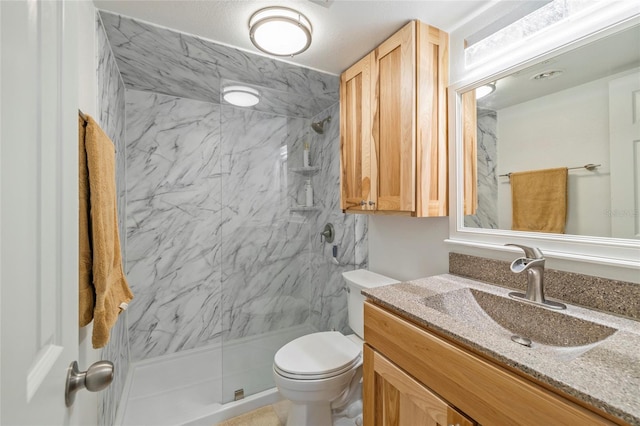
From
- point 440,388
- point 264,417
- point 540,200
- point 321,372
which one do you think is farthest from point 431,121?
point 264,417

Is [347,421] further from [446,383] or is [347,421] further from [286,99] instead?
[286,99]

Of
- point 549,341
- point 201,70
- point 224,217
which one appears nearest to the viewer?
point 549,341

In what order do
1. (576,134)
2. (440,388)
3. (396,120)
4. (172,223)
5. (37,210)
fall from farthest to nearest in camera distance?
(172,223) < (396,120) < (576,134) < (440,388) < (37,210)

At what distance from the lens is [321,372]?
1383 millimetres

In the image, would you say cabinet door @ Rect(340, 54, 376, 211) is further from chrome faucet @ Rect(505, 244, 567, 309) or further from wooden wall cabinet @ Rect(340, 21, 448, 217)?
chrome faucet @ Rect(505, 244, 567, 309)

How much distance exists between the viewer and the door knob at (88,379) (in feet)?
1.71

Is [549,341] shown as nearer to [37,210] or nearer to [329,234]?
[37,210]

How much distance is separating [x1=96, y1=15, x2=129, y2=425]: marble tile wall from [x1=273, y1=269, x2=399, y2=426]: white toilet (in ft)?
2.92

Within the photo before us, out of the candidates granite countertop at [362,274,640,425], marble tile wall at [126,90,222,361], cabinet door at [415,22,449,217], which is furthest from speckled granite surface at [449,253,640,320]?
marble tile wall at [126,90,222,361]

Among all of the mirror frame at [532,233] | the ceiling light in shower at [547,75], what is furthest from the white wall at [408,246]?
the ceiling light in shower at [547,75]

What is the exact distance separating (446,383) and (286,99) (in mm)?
1973

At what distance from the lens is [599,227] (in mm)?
945

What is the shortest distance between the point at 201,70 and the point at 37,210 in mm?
1789

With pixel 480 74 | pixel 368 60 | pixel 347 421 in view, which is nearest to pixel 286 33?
pixel 368 60
